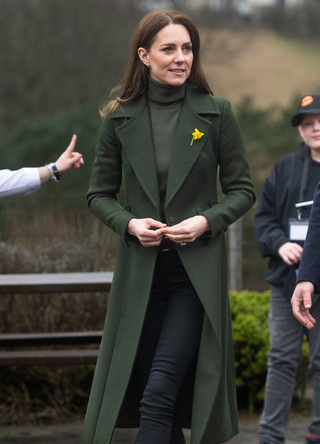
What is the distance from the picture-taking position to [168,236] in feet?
6.93

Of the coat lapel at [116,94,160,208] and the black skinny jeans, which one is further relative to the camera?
the coat lapel at [116,94,160,208]

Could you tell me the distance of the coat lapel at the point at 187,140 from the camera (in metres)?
2.22

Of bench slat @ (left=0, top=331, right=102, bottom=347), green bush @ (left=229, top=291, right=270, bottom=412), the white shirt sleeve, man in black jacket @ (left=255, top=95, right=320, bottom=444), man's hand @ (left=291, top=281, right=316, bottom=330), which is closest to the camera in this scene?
man's hand @ (left=291, top=281, right=316, bottom=330)

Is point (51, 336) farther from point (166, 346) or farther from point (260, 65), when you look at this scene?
point (260, 65)

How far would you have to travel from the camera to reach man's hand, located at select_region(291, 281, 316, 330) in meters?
2.02

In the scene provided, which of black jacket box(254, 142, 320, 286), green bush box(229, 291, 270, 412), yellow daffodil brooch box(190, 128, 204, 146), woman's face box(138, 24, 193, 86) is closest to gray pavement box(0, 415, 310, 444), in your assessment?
green bush box(229, 291, 270, 412)

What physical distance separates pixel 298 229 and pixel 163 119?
102 cm

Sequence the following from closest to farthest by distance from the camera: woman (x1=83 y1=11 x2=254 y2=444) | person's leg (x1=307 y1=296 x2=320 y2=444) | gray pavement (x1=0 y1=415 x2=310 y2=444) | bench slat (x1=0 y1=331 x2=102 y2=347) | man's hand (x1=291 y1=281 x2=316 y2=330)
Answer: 1. man's hand (x1=291 y1=281 x2=316 y2=330)
2. woman (x1=83 y1=11 x2=254 y2=444)
3. person's leg (x1=307 y1=296 x2=320 y2=444)
4. gray pavement (x1=0 y1=415 x2=310 y2=444)
5. bench slat (x1=0 y1=331 x2=102 y2=347)

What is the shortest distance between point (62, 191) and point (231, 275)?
489 cm

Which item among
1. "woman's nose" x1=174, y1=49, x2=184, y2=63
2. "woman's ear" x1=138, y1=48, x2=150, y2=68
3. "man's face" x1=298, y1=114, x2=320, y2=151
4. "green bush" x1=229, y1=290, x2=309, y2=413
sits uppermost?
"woman's ear" x1=138, y1=48, x2=150, y2=68

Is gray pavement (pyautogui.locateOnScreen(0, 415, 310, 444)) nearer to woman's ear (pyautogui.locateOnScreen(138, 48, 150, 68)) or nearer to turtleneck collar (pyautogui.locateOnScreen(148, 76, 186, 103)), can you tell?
turtleneck collar (pyautogui.locateOnScreen(148, 76, 186, 103))

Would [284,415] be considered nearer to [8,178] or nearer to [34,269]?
[8,178]

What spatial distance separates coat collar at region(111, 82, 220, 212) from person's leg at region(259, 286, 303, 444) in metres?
1.12

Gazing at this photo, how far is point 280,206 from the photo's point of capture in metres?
3.12
